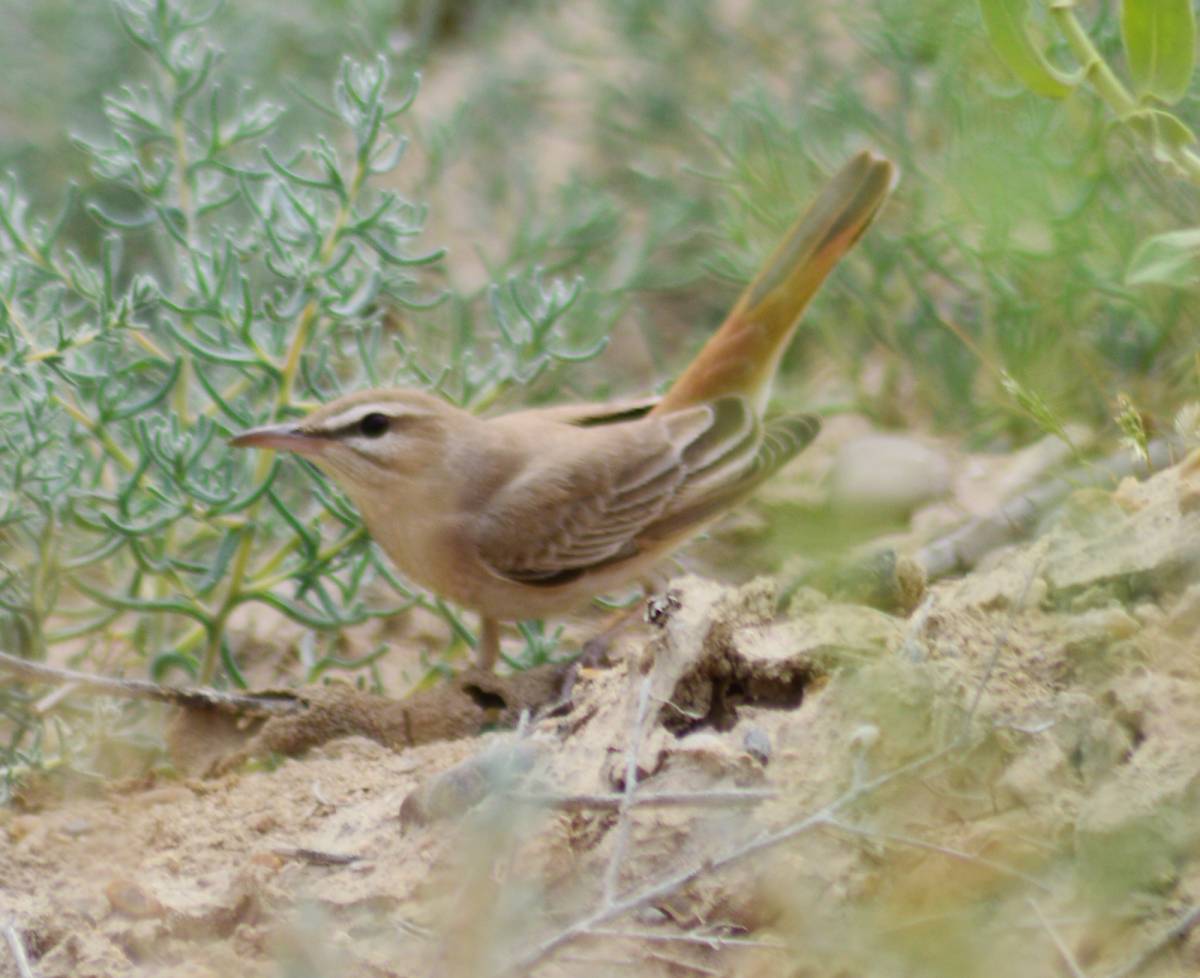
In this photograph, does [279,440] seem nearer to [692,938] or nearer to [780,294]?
[780,294]

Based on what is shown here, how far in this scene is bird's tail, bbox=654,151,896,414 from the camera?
4590 mm

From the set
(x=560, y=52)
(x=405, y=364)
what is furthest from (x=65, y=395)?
(x=560, y=52)

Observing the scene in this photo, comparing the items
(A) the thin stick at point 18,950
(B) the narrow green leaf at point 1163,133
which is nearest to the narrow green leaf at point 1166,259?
(B) the narrow green leaf at point 1163,133

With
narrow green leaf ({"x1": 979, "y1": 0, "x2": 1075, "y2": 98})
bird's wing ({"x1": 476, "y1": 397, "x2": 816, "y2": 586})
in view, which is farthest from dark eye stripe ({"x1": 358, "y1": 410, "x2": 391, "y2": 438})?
narrow green leaf ({"x1": 979, "y1": 0, "x2": 1075, "y2": 98})

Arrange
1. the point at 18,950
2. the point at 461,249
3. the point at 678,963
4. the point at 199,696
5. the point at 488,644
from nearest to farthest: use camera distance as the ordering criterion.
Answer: the point at 678,963, the point at 18,950, the point at 199,696, the point at 488,644, the point at 461,249

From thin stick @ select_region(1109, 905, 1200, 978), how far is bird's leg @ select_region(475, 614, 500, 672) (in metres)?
2.39

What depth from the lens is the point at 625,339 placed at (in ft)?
22.4

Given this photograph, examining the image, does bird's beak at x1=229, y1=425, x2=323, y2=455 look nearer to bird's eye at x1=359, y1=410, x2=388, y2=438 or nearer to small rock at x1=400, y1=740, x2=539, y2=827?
bird's eye at x1=359, y1=410, x2=388, y2=438

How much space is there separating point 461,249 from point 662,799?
200 inches

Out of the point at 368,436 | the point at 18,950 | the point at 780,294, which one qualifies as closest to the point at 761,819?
Result: the point at 18,950

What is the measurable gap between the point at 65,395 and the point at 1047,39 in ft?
8.64

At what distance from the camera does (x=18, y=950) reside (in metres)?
2.48

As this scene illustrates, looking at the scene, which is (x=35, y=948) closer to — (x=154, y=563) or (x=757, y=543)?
(x=154, y=563)

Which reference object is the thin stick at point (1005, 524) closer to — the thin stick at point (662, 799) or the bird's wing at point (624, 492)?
the bird's wing at point (624, 492)
